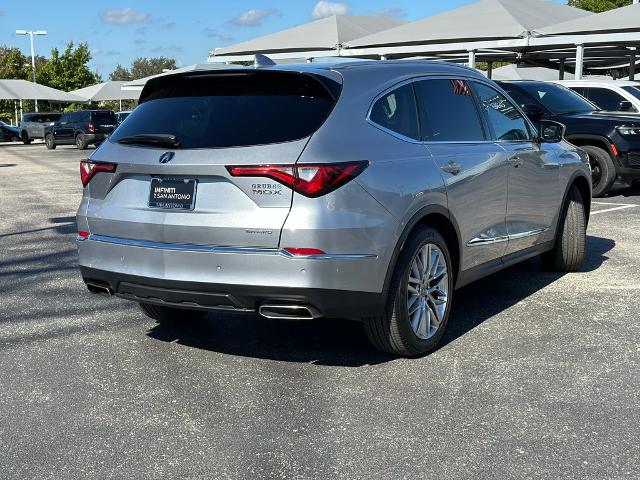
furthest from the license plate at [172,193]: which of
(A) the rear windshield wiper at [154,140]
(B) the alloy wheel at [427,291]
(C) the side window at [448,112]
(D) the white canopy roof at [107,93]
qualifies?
(D) the white canopy roof at [107,93]

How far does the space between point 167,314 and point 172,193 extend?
4.87 feet

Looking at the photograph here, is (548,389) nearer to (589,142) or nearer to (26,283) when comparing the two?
(26,283)

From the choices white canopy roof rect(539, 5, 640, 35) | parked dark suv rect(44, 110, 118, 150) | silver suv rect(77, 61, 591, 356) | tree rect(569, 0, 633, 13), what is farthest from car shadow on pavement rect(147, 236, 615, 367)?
tree rect(569, 0, 633, 13)

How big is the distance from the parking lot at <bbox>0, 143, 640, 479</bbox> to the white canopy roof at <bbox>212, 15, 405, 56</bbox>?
63.6 ft

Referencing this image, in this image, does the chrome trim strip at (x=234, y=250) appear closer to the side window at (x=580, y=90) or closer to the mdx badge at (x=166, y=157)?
the mdx badge at (x=166, y=157)

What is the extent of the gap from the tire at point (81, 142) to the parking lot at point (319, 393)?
29.8m

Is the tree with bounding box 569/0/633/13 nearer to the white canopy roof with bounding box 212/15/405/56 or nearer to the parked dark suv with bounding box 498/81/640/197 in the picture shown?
the white canopy roof with bounding box 212/15/405/56

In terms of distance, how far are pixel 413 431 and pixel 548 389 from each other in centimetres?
91

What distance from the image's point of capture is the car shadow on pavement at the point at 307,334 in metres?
4.83

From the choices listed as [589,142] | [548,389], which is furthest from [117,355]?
[589,142]

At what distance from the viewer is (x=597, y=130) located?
40.3 ft

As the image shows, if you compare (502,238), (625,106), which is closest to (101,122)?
(625,106)

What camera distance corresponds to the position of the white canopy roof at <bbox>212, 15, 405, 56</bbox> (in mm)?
24859

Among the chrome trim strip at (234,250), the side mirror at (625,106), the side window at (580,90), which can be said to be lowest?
the chrome trim strip at (234,250)
